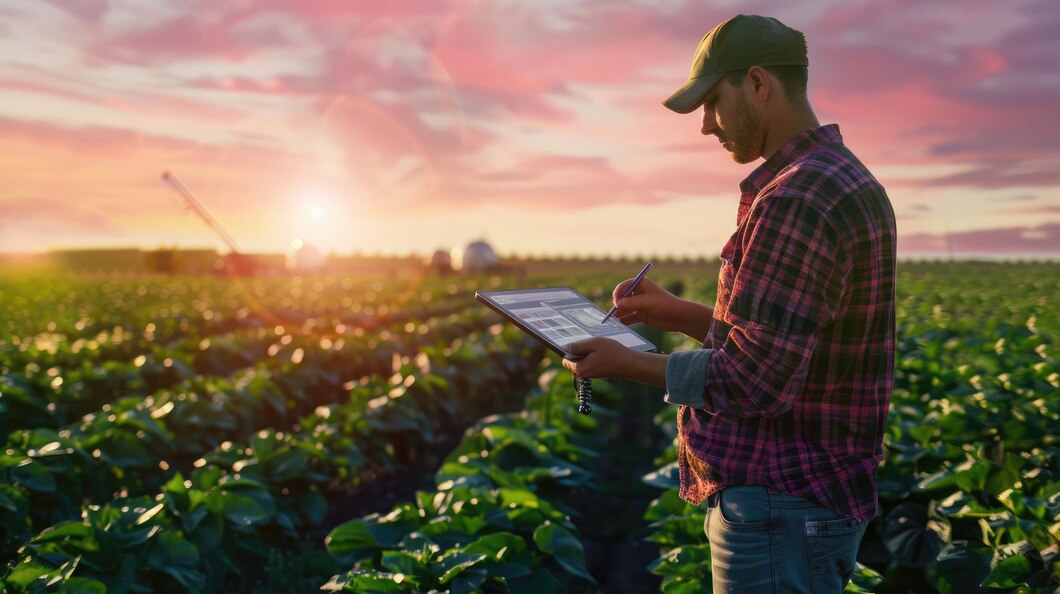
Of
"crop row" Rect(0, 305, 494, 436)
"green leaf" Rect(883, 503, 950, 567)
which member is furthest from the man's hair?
"crop row" Rect(0, 305, 494, 436)

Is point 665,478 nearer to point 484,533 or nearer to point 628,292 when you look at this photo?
point 484,533

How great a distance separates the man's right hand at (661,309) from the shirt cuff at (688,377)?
55 cm

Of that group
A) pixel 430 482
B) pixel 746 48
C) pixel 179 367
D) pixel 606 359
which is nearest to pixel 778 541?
pixel 606 359

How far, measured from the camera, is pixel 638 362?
2.07 metres

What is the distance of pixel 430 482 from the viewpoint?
23.7 feet

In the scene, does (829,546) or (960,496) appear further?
(960,496)

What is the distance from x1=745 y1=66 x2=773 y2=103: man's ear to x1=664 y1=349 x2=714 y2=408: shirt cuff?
689 mm

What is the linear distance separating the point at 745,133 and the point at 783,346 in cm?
62

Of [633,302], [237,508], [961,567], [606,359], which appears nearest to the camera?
[606,359]

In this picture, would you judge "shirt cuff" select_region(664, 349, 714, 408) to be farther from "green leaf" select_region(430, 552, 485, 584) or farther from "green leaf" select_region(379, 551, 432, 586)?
"green leaf" select_region(379, 551, 432, 586)

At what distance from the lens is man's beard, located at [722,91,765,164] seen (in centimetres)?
205

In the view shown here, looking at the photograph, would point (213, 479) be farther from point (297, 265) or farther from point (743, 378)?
point (297, 265)

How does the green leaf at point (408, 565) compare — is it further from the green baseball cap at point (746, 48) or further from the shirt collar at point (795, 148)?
the green baseball cap at point (746, 48)

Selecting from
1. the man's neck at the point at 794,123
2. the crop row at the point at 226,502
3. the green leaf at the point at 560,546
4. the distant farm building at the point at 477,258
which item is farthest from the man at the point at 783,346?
the distant farm building at the point at 477,258
